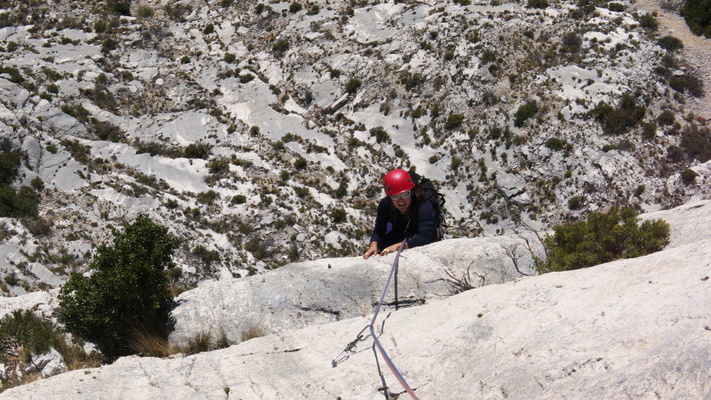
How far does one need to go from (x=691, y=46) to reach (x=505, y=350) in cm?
3755

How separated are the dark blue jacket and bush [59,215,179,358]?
4072 millimetres

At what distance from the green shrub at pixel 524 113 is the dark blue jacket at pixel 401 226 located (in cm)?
2385

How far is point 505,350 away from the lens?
5488mm

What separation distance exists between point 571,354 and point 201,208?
82.9 ft

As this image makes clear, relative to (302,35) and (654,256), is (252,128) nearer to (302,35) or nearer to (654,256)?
(302,35)

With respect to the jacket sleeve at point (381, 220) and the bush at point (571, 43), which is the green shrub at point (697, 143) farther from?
the jacket sleeve at point (381, 220)

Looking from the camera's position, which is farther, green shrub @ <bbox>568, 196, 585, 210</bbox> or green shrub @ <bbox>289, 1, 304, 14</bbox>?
green shrub @ <bbox>289, 1, 304, 14</bbox>

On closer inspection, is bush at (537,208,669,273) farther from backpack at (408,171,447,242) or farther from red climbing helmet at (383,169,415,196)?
red climbing helmet at (383,169,415,196)

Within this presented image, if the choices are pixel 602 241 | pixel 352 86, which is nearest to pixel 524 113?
pixel 352 86

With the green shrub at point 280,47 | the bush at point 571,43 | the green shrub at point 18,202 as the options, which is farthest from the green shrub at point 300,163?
the bush at point 571,43

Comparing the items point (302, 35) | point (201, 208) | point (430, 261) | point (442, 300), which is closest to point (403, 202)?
point (430, 261)

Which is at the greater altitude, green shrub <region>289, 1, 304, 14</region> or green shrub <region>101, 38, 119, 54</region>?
green shrub <region>289, 1, 304, 14</region>

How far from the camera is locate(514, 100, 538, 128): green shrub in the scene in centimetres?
3080

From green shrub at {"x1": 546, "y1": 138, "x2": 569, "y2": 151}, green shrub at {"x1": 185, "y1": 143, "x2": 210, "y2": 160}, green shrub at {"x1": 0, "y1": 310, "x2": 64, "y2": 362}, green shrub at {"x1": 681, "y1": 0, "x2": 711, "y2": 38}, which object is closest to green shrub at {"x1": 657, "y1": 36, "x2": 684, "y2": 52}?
green shrub at {"x1": 681, "y1": 0, "x2": 711, "y2": 38}
